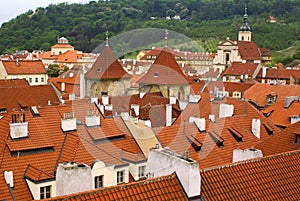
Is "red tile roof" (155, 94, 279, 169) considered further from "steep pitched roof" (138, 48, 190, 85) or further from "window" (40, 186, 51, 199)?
"steep pitched roof" (138, 48, 190, 85)

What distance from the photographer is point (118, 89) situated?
44188mm

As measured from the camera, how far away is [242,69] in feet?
249

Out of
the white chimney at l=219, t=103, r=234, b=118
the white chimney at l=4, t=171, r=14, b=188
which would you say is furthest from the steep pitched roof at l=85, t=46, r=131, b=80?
the white chimney at l=4, t=171, r=14, b=188

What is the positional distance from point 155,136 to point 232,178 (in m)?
8.92

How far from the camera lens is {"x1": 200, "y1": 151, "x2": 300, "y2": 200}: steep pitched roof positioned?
12445 mm

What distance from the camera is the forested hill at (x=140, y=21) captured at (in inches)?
5177

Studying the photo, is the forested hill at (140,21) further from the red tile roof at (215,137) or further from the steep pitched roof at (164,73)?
the red tile roof at (215,137)

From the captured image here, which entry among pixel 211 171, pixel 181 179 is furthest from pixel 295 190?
pixel 181 179

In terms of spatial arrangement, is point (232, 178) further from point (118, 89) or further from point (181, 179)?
point (118, 89)

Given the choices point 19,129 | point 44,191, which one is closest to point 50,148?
point 19,129

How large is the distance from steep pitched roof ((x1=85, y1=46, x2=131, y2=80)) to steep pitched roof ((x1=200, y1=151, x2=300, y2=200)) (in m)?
29.8

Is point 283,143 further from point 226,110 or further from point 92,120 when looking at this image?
point 92,120

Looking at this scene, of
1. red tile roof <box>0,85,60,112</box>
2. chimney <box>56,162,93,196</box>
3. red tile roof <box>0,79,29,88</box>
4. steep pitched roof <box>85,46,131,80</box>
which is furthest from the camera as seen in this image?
steep pitched roof <box>85,46,131,80</box>

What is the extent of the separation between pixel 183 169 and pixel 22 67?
53492 millimetres
